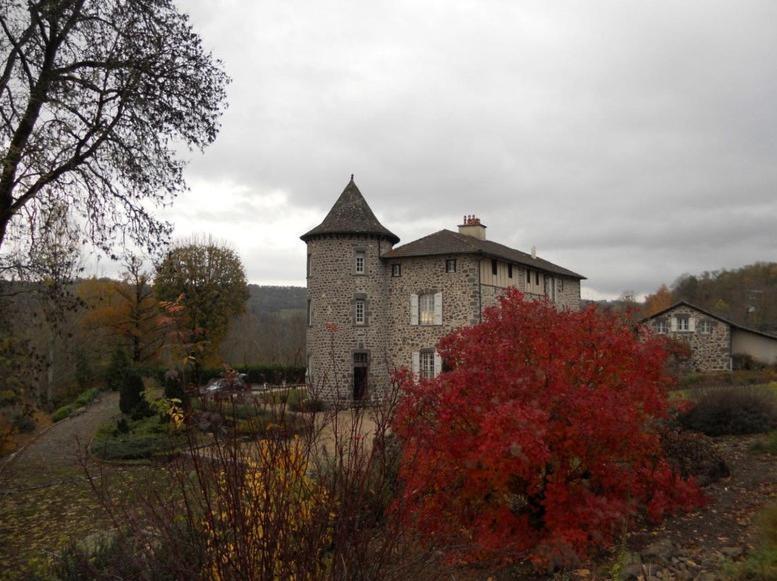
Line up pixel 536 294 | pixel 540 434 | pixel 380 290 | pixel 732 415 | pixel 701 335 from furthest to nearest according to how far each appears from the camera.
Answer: pixel 701 335 < pixel 536 294 < pixel 380 290 < pixel 732 415 < pixel 540 434

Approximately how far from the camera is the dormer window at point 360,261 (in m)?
25.2

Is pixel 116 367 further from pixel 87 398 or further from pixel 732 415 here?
pixel 732 415

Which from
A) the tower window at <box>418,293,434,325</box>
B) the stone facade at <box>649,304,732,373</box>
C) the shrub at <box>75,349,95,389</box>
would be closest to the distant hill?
the shrub at <box>75,349,95,389</box>

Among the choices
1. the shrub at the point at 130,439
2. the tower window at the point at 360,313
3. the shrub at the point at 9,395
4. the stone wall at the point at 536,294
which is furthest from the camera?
the tower window at the point at 360,313

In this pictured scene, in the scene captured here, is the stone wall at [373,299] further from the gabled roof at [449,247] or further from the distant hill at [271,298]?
the distant hill at [271,298]

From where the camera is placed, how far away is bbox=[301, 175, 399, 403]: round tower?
81.6ft

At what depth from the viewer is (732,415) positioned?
14336 mm

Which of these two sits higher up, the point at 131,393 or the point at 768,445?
the point at 131,393

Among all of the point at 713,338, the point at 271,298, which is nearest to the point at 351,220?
→ the point at 713,338

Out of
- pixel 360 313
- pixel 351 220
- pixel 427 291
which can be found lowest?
pixel 360 313

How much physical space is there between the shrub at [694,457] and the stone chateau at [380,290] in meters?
13.4

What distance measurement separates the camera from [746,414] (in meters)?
14.3

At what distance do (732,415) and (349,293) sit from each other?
50.3 ft

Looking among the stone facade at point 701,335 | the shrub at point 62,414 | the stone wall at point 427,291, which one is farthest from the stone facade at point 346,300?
the stone facade at point 701,335
